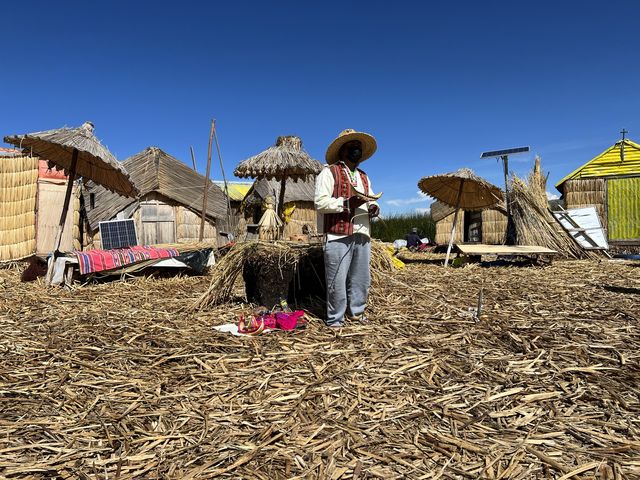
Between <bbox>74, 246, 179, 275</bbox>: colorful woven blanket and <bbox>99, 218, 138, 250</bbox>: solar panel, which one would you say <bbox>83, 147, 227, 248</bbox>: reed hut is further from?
<bbox>74, 246, 179, 275</bbox>: colorful woven blanket

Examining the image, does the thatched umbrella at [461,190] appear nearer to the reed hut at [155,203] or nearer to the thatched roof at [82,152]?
the thatched roof at [82,152]

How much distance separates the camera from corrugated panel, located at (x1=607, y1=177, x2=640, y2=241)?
49.8 feet

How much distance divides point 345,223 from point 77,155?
18.4 ft

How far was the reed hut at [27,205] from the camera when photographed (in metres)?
10.8

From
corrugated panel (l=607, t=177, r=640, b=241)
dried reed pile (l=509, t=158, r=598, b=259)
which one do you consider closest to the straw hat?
dried reed pile (l=509, t=158, r=598, b=259)

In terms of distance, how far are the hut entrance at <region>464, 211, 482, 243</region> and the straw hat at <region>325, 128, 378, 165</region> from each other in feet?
49.9

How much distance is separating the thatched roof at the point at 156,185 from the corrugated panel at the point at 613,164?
1410 centimetres

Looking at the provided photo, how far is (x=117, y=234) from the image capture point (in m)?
9.62

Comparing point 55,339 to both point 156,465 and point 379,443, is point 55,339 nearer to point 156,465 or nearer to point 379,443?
point 156,465

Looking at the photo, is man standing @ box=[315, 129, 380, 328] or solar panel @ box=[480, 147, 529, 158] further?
solar panel @ box=[480, 147, 529, 158]

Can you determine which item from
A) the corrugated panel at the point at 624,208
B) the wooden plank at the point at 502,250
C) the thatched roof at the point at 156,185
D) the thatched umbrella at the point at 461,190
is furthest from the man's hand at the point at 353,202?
the corrugated panel at the point at 624,208

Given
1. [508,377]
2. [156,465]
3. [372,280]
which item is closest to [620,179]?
[372,280]

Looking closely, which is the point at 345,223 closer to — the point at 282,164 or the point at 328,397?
the point at 328,397

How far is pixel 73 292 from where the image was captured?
6262 millimetres
